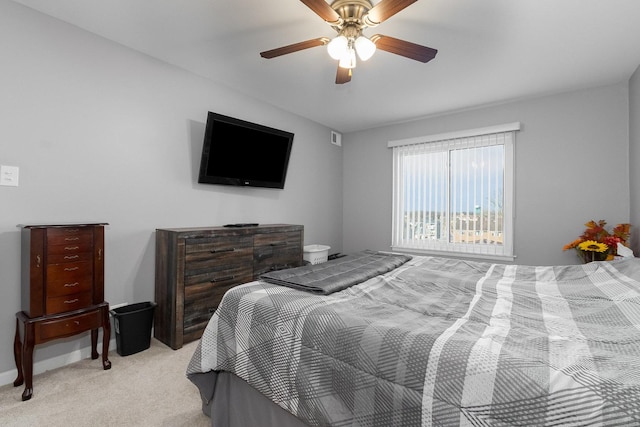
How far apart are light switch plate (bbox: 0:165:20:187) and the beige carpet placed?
1323 mm

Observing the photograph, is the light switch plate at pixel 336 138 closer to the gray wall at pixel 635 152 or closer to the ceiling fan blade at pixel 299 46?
the ceiling fan blade at pixel 299 46

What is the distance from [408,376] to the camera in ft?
3.06

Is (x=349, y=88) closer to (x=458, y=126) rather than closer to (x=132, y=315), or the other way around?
(x=458, y=126)

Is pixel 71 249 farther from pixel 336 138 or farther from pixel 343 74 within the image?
pixel 336 138

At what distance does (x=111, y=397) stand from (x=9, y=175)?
1587mm

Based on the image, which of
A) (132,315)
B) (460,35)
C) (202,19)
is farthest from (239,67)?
(132,315)

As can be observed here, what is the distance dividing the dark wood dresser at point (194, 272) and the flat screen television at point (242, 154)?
2.20ft

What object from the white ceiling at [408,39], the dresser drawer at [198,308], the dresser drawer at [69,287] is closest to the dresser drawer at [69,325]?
the dresser drawer at [69,287]

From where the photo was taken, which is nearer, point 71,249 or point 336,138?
point 71,249

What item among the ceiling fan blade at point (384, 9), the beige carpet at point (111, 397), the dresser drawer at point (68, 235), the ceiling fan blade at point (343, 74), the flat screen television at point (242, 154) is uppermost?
Answer: the ceiling fan blade at point (384, 9)

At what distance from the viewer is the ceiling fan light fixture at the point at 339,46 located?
6.00 feet

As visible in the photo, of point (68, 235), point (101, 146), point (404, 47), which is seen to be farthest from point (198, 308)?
point (404, 47)

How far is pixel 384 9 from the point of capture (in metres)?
1.64

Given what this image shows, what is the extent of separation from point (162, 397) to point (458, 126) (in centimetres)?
413
